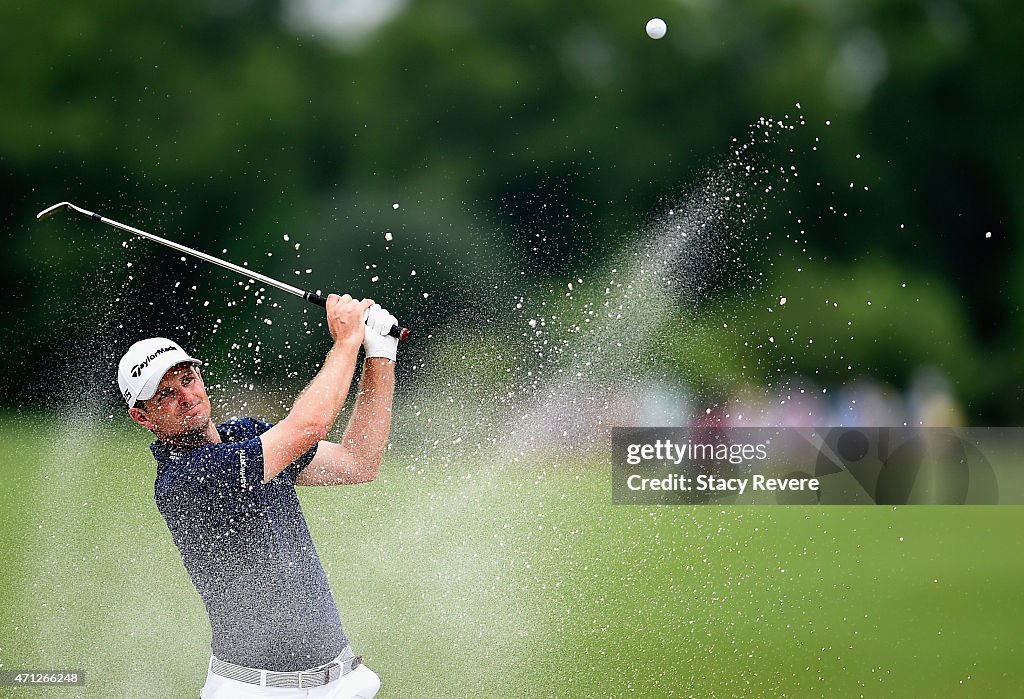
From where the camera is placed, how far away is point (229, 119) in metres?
7.91

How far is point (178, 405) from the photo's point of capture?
231cm

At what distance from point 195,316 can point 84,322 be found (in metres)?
0.53

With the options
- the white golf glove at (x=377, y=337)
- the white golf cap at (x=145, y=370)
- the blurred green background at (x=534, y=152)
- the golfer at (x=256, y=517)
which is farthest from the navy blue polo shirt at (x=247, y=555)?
the blurred green background at (x=534, y=152)

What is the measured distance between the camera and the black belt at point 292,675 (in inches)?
89.4

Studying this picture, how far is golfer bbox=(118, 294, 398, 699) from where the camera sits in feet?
7.24

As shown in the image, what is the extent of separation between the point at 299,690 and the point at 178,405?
574 mm

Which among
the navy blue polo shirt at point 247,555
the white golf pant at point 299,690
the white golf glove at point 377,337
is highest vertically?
the white golf glove at point 377,337

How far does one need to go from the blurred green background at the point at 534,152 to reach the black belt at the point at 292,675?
3.94 metres

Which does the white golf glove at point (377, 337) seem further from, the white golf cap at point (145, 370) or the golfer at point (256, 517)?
the white golf cap at point (145, 370)
